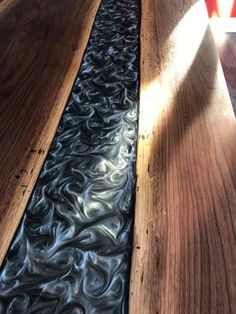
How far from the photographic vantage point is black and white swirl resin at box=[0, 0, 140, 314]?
495mm

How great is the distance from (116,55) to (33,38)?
0.94 feet

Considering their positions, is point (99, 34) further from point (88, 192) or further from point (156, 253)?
point (156, 253)

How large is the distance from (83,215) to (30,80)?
0.48 meters

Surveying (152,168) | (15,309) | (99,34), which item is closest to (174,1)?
(99,34)

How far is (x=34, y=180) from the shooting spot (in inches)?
26.2

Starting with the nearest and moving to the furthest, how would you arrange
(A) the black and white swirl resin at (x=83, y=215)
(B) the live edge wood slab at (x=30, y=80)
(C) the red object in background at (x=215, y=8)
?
(A) the black and white swirl resin at (x=83, y=215), (B) the live edge wood slab at (x=30, y=80), (C) the red object in background at (x=215, y=8)

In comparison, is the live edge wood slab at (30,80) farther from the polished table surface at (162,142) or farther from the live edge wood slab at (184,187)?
the live edge wood slab at (184,187)

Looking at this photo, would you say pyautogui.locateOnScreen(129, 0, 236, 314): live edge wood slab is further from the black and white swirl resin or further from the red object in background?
the red object in background

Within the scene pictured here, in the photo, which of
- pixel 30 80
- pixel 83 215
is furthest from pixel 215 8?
pixel 83 215

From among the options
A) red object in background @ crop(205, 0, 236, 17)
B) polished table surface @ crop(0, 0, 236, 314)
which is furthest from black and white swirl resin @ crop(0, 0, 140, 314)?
red object in background @ crop(205, 0, 236, 17)

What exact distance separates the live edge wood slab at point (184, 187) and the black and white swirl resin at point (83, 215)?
0.10ft

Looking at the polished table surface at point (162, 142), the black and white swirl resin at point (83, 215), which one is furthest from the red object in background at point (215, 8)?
the black and white swirl resin at point (83, 215)

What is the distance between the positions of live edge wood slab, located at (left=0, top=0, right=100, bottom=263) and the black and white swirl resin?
0.10 feet

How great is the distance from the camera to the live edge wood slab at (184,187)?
0.50 meters
